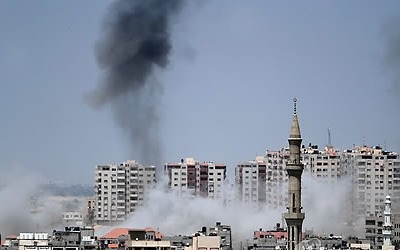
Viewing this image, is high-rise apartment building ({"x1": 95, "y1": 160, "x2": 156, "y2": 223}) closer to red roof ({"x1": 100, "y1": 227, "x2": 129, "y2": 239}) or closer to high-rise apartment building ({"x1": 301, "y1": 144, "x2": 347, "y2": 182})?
high-rise apartment building ({"x1": 301, "y1": 144, "x2": 347, "y2": 182})

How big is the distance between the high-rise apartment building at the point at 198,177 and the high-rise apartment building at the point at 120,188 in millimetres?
3387

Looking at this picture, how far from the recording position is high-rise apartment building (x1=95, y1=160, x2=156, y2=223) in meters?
132

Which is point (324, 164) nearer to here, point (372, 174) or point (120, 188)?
point (372, 174)

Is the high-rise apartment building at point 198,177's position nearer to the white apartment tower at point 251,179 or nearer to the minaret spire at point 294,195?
the white apartment tower at point 251,179

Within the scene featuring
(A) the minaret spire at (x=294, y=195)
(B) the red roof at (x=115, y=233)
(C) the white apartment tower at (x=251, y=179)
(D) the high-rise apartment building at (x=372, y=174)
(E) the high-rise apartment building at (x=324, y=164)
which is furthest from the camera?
(C) the white apartment tower at (x=251, y=179)

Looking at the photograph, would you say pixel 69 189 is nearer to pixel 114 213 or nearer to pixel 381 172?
pixel 114 213

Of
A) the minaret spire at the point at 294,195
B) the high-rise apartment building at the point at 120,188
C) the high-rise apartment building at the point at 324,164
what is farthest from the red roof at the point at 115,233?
the minaret spire at the point at 294,195

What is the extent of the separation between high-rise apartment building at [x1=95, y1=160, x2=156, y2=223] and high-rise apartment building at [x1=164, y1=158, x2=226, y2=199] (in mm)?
3387

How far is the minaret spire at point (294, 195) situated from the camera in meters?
62.9

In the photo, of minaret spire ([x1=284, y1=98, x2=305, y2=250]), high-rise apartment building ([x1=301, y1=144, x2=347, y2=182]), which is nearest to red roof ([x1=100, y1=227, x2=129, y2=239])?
high-rise apartment building ([x1=301, y1=144, x2=347, y2=182])

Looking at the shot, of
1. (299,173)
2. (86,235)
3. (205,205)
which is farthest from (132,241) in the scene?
Result: (205,205)

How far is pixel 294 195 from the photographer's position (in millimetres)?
63875

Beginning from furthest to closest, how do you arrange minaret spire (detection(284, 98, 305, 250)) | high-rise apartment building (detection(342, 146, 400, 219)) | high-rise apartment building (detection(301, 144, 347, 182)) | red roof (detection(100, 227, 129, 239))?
high-rise apartment building (detection(301, 144, 347, 182)) → high-rise apartment building (detection(342, 146, 400, 219)) → red roof (detection(100, 227, 129, 239)) → minaret spire (detection(284, 98, 305, 250))

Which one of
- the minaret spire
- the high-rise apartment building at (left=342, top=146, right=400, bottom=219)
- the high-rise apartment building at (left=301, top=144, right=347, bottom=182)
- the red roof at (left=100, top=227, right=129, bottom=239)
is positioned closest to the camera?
the minaret spire
